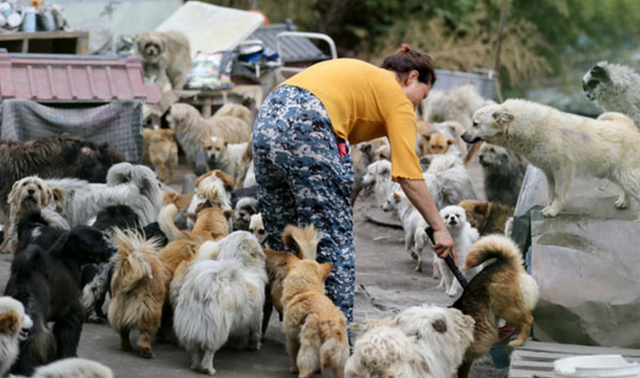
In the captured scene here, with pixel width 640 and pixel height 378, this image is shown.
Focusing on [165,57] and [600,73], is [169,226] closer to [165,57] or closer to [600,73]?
[600,73]

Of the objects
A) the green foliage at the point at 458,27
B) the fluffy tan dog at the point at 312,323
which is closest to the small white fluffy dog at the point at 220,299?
the fluffy tan dog at the point at 312,323

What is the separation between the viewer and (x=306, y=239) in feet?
16.5

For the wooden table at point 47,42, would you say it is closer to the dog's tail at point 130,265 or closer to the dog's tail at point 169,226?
the dog's tail at point 169,226

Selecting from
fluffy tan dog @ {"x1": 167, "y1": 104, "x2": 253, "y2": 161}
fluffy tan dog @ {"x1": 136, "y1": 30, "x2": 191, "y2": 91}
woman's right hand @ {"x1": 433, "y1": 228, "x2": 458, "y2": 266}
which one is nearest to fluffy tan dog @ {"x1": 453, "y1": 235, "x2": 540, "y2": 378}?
woman's right hand @ {"x1": 433, "y1": 228, "x2": 458, "y2": 266}

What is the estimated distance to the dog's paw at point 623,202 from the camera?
5.85 metres

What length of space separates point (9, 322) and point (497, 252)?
2345 millimetres

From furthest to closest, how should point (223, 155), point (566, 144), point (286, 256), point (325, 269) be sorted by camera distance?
point (223, 155) → point (566, 144) → point (286, 256) → point (325, 269)

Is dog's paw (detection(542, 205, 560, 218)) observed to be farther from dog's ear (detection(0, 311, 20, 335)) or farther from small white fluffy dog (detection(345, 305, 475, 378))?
dog's ear (detection(0, 311, 20, 335))

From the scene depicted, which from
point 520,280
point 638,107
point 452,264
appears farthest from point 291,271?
point 638,107

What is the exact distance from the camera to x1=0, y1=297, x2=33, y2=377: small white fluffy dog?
13.3ft

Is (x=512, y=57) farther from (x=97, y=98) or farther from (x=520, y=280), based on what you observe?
(x=520, y=280)

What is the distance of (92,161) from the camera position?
26.2ft

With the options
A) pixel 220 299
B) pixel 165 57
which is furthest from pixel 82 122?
pixel 220 299

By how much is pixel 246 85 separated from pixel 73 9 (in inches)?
136
